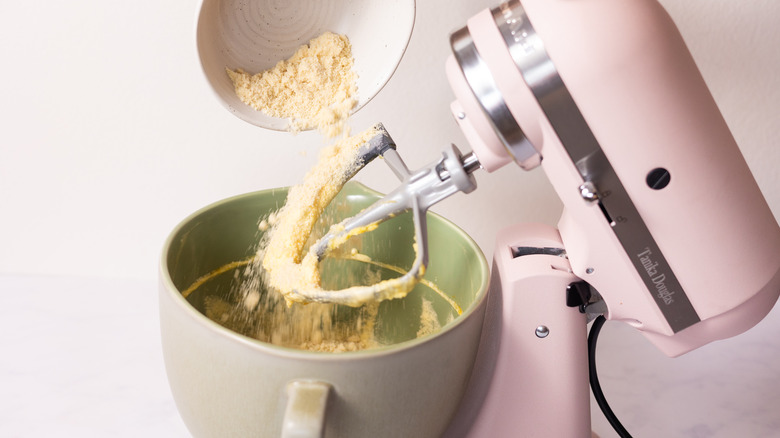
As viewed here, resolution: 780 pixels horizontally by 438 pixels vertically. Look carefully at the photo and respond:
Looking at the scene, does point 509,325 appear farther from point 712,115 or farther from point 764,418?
point 764,418

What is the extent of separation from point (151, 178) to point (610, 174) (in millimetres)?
597

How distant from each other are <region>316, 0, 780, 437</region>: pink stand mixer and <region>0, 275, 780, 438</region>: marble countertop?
214mm

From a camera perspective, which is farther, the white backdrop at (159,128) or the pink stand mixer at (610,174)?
the white backdrop at (159,128)

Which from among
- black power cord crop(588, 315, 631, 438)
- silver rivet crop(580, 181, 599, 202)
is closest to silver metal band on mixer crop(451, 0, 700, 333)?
silver rivet crop(580, 181, 599, 202)

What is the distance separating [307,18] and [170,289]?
0.29 m

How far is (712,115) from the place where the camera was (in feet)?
1.76

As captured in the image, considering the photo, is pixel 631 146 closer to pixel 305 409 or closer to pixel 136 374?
pixel 305 409

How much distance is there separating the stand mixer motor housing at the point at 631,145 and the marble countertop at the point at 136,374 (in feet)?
0.78

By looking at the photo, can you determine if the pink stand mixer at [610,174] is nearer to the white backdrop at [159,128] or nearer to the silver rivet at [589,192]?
the silver rivet at [589,192]

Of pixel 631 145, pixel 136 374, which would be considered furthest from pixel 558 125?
pixel 136 374

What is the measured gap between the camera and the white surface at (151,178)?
2.58 feet

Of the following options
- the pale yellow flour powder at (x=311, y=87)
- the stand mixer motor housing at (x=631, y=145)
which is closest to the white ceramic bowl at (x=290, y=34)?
the pale yellow flour powder at (x=311, y=87)

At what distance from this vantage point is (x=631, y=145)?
1.71ft

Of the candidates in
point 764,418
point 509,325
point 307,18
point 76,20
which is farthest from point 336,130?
point 764,418
